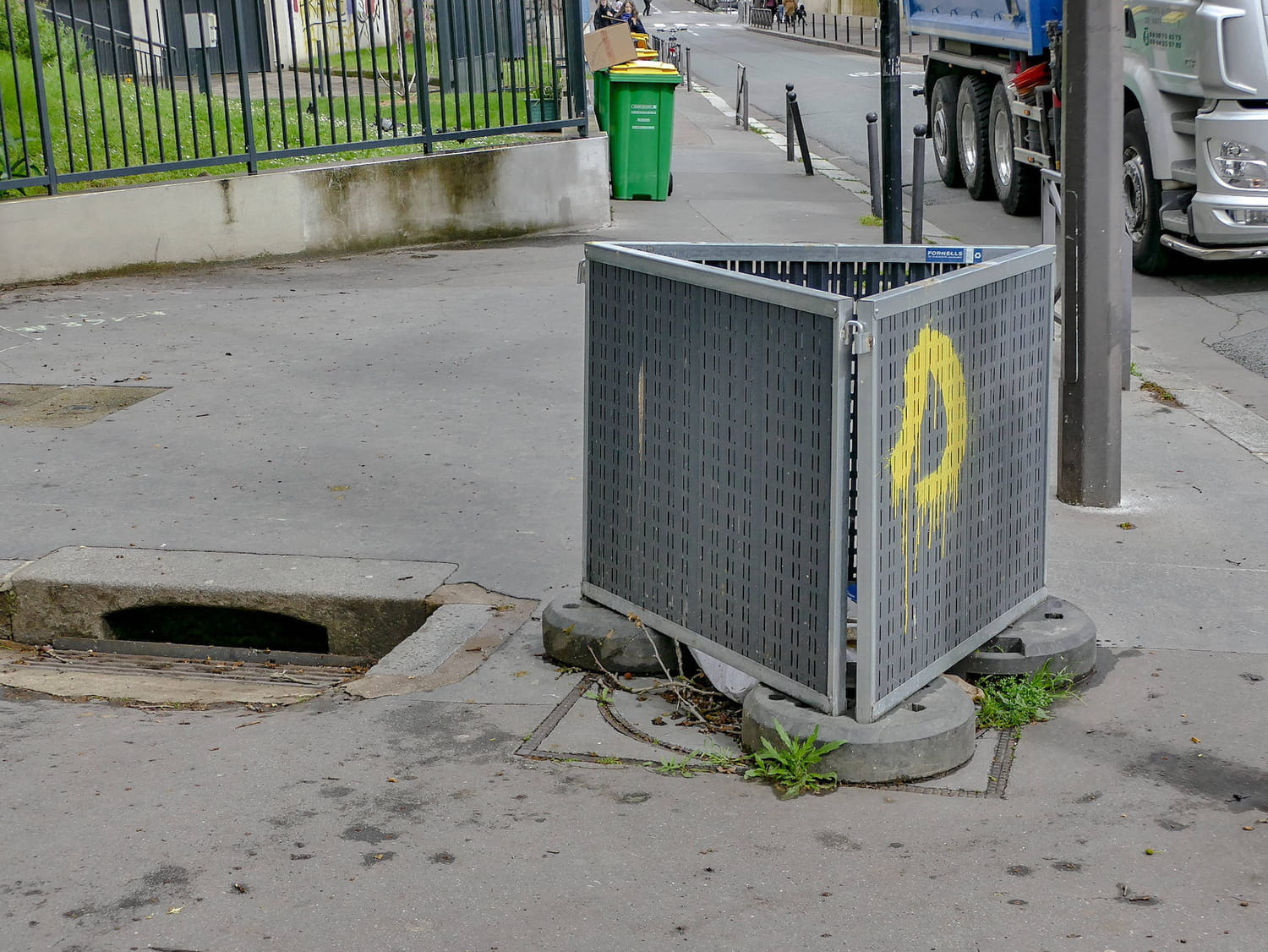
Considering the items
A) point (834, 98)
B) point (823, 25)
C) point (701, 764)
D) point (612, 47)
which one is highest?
point (823, 25)

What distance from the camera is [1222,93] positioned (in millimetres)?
10023

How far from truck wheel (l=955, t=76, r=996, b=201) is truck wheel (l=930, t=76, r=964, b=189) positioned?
8.0 inches

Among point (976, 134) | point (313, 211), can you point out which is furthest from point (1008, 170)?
point (313, 211)

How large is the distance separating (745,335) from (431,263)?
8.05 meters

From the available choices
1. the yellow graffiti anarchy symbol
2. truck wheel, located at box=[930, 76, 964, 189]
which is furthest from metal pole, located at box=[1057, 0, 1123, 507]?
truck wheel, located at box=[930, 76, 964, 189]

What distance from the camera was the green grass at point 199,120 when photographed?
36.6 ft

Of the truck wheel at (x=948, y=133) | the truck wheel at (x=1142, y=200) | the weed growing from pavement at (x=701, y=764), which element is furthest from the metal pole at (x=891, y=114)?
the truck wheel at (x=948, y=133)

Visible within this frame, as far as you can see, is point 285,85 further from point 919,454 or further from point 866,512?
point 866,512

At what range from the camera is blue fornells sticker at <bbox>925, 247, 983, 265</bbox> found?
443 centimetres

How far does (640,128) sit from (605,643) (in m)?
10.8

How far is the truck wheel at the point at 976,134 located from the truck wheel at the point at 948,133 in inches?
8.0

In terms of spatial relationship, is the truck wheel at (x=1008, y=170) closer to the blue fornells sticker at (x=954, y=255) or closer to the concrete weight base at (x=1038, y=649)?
the blue fornells sticker at (x=954, y=255)

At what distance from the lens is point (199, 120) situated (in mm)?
11789

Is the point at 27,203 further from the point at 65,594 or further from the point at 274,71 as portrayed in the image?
the point at 65,594
